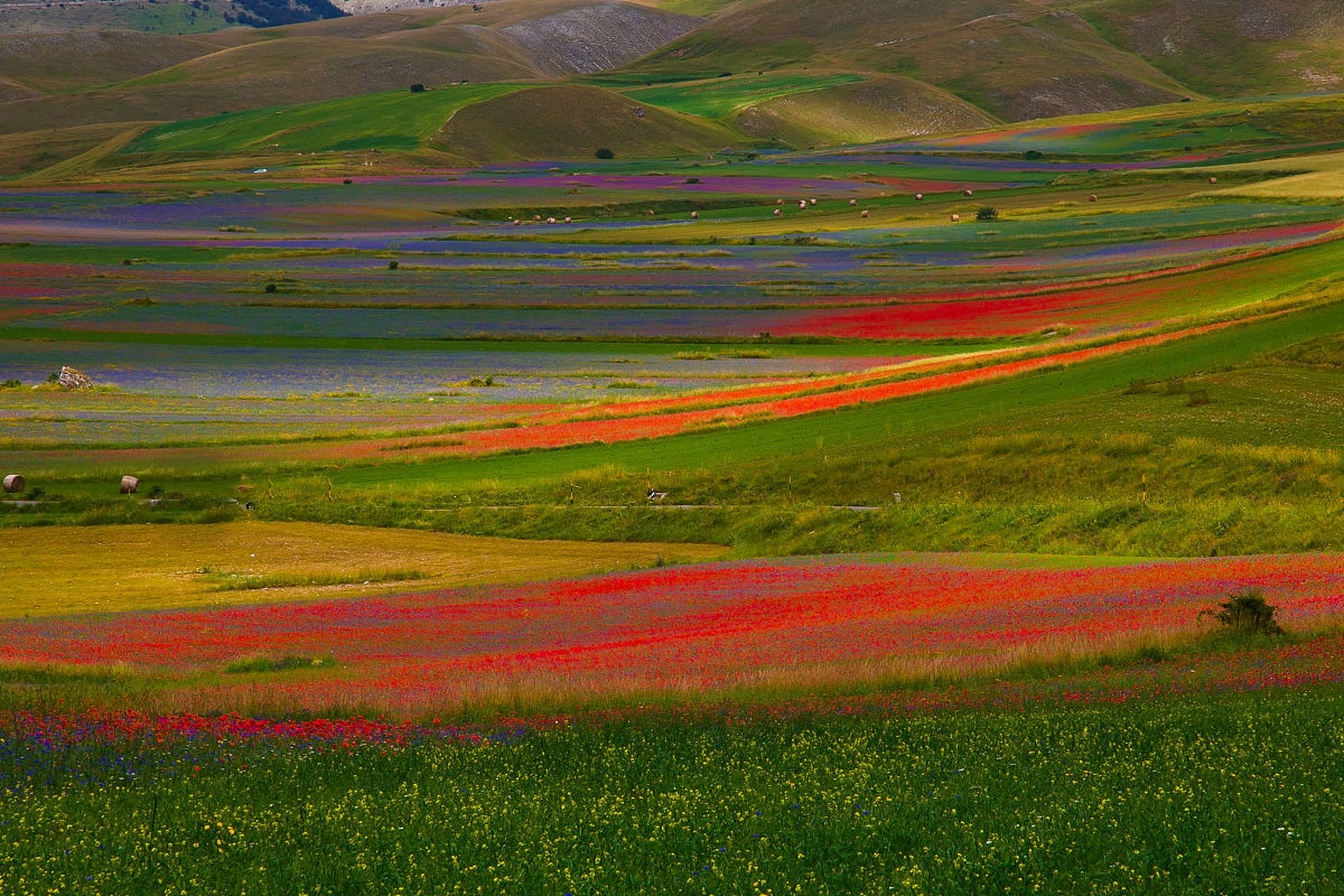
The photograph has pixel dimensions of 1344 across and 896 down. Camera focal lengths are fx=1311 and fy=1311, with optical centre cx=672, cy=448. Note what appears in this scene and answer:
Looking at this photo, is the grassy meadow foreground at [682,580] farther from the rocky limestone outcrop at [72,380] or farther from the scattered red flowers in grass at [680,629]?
the rocky limestone outcrop at [72,380]

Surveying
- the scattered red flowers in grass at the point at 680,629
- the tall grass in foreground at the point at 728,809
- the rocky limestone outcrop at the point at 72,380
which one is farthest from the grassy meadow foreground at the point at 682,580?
the rocky limestone outcrop at the point at 72,380

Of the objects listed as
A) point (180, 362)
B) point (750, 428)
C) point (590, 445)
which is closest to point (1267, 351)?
point (750, 428)

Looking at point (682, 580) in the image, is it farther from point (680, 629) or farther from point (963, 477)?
point (963, 477)

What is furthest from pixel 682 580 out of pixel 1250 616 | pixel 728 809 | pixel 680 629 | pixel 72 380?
pixel 72 380

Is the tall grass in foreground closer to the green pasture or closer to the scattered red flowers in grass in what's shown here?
the scattered red flowers in grass

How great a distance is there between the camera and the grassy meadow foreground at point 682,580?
11312mm

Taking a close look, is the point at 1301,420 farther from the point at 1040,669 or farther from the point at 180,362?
the point at 180,362

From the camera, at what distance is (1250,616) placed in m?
20.9

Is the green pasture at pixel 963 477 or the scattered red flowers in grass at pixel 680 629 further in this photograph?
the green pasture at pixel 963 477

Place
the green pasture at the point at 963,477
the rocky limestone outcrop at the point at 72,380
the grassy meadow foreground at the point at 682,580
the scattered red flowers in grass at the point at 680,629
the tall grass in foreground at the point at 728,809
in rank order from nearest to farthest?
the tall grass in foreground at the point at 728,809 → the grassy meadow foreground at the point at 682,580 → the scattered red flowers in grass at the point at 680,629 → the green pasture at the point at 963,477 → the rocky limestone outcrop at the point at 72,380

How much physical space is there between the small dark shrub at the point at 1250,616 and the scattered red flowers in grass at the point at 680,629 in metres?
0.73

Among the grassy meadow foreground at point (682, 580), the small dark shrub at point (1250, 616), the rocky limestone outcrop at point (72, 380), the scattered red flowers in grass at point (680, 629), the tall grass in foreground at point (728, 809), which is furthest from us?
the rocky limestone outcrop at point (72, 380)

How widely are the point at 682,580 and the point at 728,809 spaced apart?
23018mm

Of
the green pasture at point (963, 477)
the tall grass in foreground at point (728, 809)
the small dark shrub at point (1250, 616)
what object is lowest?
the green pasture at point (963, 477)
